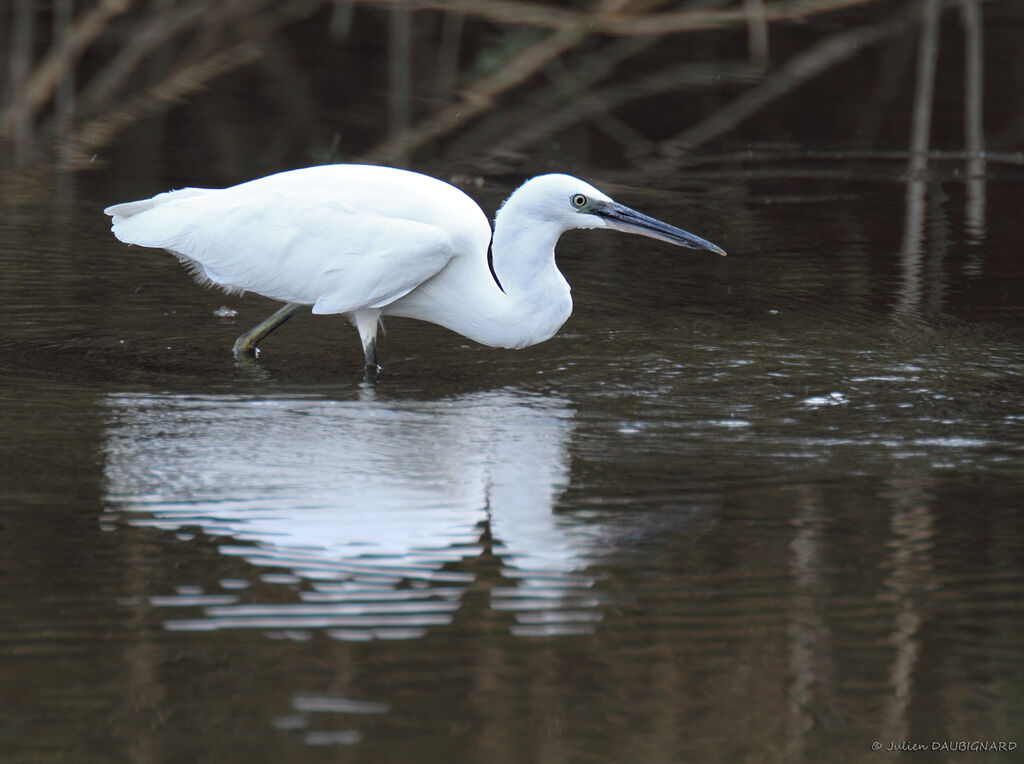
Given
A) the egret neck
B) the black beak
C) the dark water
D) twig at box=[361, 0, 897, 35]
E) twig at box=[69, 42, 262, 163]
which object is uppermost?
twig at box=[361, 0, 897, 35]

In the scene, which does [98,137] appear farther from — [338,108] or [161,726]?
[161,726]

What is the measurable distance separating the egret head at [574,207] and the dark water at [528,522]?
604mm

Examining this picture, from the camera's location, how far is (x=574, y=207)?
618cm

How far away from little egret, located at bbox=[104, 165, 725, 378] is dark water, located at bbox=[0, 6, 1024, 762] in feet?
0.90

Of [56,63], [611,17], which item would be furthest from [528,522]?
[611,17]

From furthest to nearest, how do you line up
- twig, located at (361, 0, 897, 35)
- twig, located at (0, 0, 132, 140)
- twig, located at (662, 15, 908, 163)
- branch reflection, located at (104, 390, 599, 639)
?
twig, located at (361, 0, 897, 35) → twig, located at (0, 0, 132, 140) → twig, located at (662, 15, 908, 163) → branch reflection, located at (104, 390, 599, 639)

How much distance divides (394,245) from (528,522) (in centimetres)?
182

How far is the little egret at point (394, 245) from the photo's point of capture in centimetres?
622

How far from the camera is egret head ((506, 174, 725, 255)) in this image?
241 inches

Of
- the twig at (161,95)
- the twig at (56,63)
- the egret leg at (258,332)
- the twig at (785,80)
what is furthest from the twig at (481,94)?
the egret leg at (258,332)

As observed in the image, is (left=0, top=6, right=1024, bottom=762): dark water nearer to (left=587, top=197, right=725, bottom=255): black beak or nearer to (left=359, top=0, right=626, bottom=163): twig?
(left=587, top=197, right=725, bottom=255): black beak

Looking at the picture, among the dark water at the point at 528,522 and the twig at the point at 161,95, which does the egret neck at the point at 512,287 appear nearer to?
the dark water at the point at 528,522

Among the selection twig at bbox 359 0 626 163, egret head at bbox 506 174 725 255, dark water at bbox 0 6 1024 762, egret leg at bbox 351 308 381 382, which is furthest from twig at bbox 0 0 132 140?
egret head at bbox 506 174 725 255

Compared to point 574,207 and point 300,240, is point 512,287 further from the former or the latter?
point 300,240
